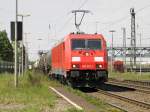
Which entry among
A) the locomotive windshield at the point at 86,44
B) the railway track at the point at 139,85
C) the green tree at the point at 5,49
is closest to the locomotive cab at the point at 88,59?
the locomotive windshield at the point at 86,44

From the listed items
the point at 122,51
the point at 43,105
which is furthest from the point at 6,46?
the point at 43,105

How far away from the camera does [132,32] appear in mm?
88062

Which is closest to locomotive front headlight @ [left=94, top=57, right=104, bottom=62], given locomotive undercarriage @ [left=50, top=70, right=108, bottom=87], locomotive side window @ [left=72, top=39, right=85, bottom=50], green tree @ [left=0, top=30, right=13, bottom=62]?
locomotive undercarriage @ [left=50, top=70, right=108, bottom=87]

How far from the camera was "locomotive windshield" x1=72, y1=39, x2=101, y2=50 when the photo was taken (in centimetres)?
2833

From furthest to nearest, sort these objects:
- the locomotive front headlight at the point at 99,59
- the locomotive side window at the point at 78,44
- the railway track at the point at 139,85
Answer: the railway track at the point at 139,85 < the locomotive side window at the point at 78,44 < the locomotive front headlight at the point at 99,59

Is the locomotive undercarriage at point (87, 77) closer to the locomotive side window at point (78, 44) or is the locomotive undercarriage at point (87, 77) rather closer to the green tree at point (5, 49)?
the locomotive side window at point (78, 44)

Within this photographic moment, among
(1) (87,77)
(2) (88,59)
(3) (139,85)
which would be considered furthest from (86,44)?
(3) (139,85)

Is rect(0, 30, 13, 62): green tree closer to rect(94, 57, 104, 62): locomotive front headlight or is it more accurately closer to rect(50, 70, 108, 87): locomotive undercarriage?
rect(50, 70, 108, 87): locomotive undercarriage

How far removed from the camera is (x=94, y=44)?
1123 inches

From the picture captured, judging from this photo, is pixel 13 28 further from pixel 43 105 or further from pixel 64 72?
pixel 43 105

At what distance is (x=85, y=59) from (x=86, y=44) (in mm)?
1097

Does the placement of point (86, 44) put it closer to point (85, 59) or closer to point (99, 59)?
point (85, 59)

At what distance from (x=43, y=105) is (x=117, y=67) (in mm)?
69072

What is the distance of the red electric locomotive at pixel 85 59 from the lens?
2772 centimetres
